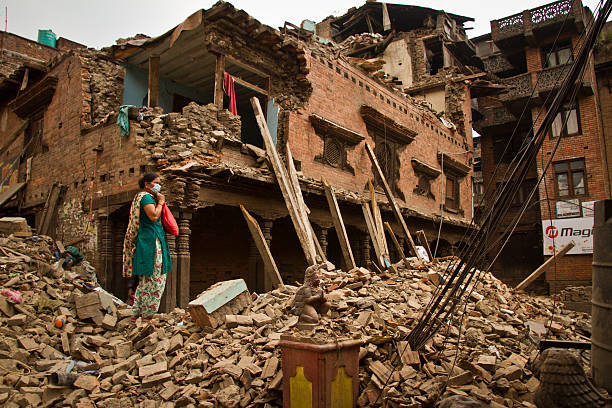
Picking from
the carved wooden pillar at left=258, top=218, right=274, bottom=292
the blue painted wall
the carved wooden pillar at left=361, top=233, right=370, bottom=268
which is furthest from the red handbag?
the carved wooden pillar at left=361, top=233, right=370, bottom=268

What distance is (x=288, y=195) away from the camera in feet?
32.7

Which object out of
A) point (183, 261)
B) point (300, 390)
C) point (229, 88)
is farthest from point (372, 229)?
point (300, 390)

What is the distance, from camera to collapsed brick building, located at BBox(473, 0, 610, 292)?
19156 mm

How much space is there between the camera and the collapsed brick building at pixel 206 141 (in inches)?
366

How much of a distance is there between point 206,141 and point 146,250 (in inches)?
161

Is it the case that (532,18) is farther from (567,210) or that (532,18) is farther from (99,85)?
(99,85)

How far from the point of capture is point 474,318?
19.7ft

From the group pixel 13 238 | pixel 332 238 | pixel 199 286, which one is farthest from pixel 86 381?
pixel 332 238

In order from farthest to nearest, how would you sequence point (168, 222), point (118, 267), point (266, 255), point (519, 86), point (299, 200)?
1. point (519, 86)
2. point (299, 200)
3. point (118, 267)
4. point (266, 255)
5. point (168, 222)

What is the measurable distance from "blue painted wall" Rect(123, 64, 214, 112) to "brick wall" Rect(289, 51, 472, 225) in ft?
12.4

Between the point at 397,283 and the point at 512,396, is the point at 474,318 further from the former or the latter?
the point at 512,396

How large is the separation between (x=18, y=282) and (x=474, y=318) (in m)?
6.40

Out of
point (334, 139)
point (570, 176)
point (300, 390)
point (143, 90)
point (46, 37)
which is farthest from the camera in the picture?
point (46, 37)

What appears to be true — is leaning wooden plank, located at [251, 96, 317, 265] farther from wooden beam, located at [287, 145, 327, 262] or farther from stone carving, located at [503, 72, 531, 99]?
stone carving, located at [503, 72, 531, 99]
